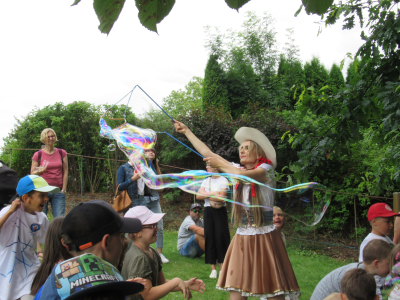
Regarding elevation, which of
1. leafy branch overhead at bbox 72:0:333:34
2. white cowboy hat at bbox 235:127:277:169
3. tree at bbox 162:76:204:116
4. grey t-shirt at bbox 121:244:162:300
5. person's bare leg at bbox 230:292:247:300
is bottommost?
person's bare leg at bbox 230:292:247:300

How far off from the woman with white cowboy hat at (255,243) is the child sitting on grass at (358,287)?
77 cm

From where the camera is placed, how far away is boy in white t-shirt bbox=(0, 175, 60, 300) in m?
3.01

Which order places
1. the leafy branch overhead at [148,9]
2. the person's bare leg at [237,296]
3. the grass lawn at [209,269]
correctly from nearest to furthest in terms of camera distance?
the leafy branch overhead at [148,9] → the person's bare leg at [237,296] → the grass lawn at [209,269]

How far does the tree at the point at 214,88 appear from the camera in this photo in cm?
1324

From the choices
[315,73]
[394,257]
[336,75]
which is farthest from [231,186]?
[336,75]

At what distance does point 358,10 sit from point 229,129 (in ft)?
19.2

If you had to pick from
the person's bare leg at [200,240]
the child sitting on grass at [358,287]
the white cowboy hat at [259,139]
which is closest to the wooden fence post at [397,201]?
the white cowboy hat at [259,139]

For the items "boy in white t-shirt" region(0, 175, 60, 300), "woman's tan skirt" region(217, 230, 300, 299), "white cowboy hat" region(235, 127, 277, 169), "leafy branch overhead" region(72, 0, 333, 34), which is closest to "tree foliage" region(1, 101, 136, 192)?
"boy in white t-shirt" region(0, 175, 60, 300)

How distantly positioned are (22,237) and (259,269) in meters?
2.22

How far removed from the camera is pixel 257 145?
3.42 metres

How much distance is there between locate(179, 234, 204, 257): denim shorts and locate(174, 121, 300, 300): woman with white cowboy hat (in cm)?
283

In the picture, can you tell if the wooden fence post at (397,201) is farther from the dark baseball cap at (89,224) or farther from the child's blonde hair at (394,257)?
the dark baseball cap at (89,224)

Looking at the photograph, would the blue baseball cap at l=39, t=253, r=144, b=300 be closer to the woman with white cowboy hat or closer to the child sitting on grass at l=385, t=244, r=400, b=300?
the child sitting on grass at l=385, t=244, r=400, b=300

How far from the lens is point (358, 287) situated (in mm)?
2217
